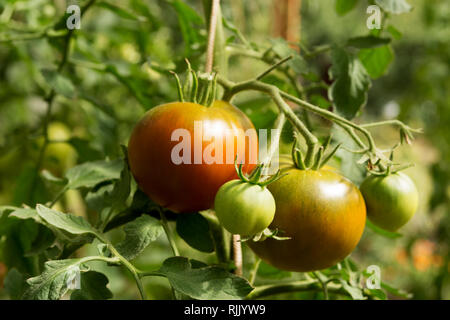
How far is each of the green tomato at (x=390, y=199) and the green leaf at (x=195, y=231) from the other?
5.3 inches

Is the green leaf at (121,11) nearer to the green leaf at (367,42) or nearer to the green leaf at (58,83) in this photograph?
the green leaf at (58,83)

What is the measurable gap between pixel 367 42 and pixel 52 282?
1.26 ft

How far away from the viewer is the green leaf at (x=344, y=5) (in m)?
0.59

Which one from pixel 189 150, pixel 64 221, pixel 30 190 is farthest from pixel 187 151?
pixel 30 190

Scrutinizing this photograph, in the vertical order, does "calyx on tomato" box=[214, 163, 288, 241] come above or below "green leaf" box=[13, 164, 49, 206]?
above

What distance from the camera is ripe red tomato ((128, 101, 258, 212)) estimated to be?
35cm

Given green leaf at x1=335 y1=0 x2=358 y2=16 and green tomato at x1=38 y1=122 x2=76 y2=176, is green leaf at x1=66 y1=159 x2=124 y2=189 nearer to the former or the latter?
green leaf at x1=335 y1=0 x2=358 y2=16

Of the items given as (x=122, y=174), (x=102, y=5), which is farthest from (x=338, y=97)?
(x=102, y=5)

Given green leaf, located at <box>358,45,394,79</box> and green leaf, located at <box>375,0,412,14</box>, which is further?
green leaf, located at <box>358,45,394,79</box>

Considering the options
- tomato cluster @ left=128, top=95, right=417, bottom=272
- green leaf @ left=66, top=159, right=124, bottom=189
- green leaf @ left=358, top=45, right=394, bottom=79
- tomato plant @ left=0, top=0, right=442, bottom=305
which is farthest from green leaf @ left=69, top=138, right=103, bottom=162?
green leaf @ left=358, top=45, right=394, bottom=79

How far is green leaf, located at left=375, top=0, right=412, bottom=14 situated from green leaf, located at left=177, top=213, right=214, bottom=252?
10.4 inches

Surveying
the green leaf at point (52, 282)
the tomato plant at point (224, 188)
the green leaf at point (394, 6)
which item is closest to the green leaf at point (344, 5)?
the tomato plant at point (224, 188)

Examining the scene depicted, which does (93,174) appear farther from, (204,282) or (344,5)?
(344,5)
